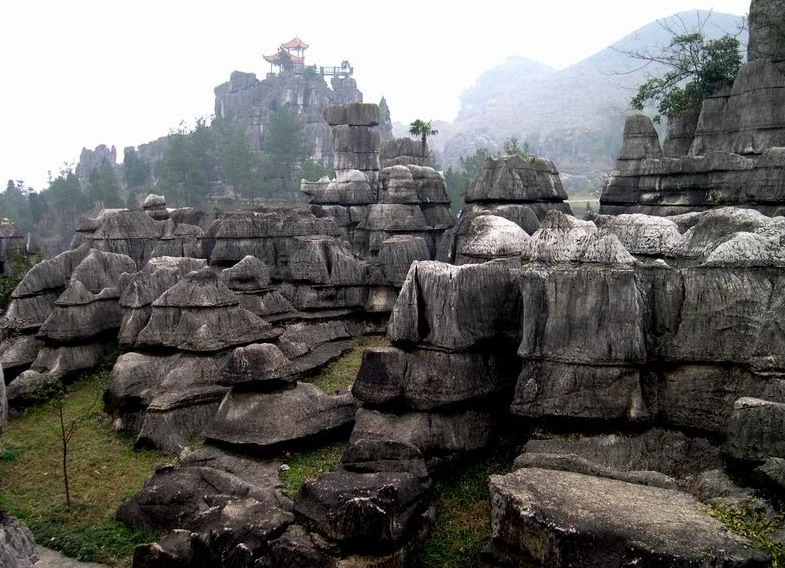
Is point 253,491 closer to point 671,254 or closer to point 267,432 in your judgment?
point 267,432

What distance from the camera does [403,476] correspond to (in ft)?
24.0

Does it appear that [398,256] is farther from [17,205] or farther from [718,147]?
[17,205]

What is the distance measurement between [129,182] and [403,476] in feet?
229

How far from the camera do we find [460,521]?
7.70m

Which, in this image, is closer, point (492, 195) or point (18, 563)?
point (18, 563)

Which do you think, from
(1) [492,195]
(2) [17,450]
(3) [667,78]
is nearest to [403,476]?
(2) [17,450]

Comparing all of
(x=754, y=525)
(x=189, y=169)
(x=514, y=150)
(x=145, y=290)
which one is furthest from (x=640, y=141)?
(x=189, y=169)

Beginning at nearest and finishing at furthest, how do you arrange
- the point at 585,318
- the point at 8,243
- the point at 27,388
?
the point at 585,318 < the point at 27,388 < the point at 8,243

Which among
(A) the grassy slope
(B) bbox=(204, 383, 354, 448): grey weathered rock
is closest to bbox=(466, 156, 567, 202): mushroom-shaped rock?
(A) the grassy slope

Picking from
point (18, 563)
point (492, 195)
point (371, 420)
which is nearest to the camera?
point (18, 563)

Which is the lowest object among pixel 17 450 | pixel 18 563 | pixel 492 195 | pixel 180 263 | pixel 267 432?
pixel 17 450

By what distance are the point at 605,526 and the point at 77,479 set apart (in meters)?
8.32

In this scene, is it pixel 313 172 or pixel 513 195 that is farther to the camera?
pixel 313 172

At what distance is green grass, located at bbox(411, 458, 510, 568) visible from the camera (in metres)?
7.00
